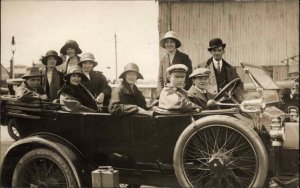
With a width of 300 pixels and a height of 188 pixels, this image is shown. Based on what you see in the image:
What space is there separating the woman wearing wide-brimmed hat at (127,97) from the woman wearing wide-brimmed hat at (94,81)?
72cm

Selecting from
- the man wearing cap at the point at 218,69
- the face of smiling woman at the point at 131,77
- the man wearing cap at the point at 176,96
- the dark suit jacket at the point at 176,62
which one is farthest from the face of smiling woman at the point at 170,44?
the man wearing cap at the point at 176,96

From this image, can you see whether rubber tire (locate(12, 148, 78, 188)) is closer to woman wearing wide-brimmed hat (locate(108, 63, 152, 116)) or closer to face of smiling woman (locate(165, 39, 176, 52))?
woman wearing wide-brimmed hat (locate(108, 63, 152, 116))

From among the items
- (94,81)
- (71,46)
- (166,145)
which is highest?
(71,46)

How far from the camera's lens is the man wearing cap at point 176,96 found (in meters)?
2.98

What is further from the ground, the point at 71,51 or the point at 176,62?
the point at 71,51

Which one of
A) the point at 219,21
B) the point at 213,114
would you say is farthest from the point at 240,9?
the point at 213,114

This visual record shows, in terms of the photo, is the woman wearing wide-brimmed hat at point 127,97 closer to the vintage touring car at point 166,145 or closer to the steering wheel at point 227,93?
the vintage touring car at point 166,145

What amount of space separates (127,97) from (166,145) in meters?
0.74

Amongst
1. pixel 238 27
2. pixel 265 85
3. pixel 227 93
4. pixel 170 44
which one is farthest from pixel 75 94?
pixel 238 27

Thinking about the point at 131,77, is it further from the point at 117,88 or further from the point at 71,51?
the point at 71,51

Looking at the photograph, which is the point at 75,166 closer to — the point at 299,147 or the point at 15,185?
the point at 15,185

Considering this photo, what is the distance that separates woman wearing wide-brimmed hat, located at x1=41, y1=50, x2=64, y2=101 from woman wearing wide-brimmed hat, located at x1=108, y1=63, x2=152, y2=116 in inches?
50.8

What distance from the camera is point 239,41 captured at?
10320 mm

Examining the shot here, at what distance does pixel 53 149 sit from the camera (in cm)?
323
